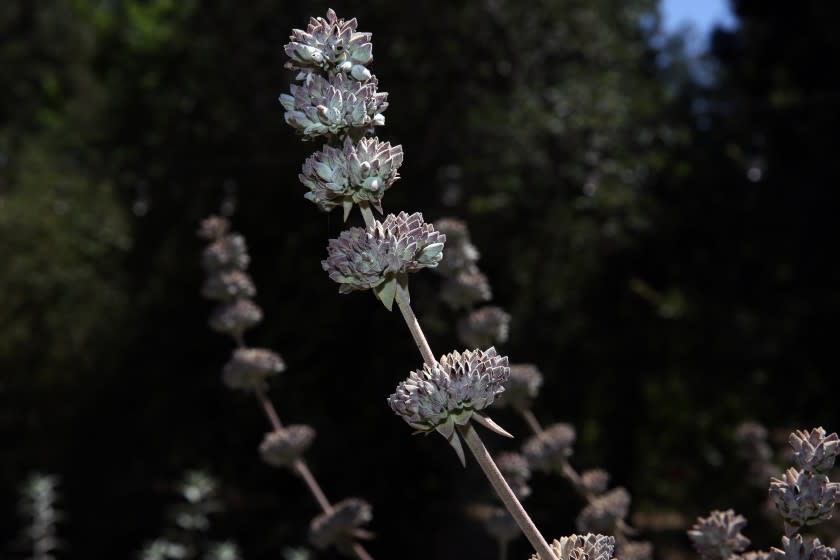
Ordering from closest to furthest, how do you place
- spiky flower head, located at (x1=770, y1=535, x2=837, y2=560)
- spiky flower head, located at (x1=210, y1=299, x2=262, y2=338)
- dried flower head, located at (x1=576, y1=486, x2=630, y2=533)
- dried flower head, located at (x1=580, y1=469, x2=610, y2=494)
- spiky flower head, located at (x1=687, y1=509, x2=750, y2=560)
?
spiky flower head, located at (x1=770, y1=535, x2=837, y2=560) < spiky flower head, located at (x1=687, y1=509, x2=750, y2=560) < dried flower head, located at (x1=576, y1=486, x2=630, y2=533) < dried flower head, located at (x1=580, y1=469, x2=610, y2=494) < spiky flower head, located at (x1=210, y1=299, x2=262, y2=338)

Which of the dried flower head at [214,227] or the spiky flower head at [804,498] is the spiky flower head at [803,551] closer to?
the spiky flower head at [804,498]

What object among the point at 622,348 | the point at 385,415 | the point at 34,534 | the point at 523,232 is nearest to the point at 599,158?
the point at 523,232

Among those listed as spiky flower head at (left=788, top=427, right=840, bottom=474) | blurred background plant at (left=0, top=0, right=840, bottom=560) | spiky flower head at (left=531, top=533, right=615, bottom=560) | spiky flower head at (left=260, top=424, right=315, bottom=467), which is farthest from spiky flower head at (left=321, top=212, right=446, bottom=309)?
blurred background plant at (left=0, top=0, right=840, bottom=560)

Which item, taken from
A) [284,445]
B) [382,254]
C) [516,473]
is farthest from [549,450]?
[382,254]

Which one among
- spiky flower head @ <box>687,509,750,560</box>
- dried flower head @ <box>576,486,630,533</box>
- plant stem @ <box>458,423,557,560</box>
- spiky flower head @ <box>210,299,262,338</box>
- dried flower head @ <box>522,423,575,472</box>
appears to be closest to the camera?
plant stem @ <box>458,423,557,560</box>

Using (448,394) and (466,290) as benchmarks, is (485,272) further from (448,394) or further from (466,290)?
(448,394)

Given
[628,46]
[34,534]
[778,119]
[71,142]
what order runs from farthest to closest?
[71,142], [628,46], [778,119], [34,534]

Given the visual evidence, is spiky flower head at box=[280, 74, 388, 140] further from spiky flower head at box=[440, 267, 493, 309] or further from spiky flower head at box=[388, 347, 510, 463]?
spiky flower head at box=[440, 267, 493, 309]

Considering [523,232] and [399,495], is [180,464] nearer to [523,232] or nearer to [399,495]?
[399,495]
